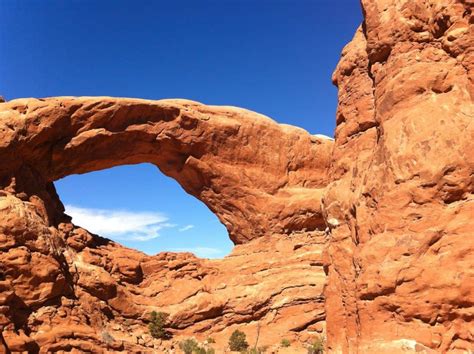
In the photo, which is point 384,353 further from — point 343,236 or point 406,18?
point 406,18

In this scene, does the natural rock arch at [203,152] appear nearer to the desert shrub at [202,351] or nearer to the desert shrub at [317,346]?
the desert shrub at [317,346]

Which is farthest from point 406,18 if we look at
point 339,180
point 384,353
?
point 384,353

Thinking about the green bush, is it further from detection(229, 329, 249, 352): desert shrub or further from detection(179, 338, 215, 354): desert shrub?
detection(179, 338, 215, 354): desert shrub

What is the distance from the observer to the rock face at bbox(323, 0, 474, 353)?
690 cm

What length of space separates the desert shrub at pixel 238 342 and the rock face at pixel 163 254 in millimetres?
729

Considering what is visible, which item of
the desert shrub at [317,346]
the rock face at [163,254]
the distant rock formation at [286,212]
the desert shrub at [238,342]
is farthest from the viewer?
the desert shrub at [238,342]

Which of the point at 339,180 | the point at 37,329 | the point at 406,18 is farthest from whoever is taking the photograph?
the point at 37,329

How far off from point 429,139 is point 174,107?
17.6 metres

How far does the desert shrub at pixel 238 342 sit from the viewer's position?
829 inches

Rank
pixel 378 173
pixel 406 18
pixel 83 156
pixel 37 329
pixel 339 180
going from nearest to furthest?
pixel 378 173 → pixel 406 18 → pixel 339 180 → pixel 37 329 → pixel 83 156

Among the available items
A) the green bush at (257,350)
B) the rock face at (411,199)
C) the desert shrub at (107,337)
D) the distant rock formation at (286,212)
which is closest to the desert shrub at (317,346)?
the distant rock formation at (286,212)

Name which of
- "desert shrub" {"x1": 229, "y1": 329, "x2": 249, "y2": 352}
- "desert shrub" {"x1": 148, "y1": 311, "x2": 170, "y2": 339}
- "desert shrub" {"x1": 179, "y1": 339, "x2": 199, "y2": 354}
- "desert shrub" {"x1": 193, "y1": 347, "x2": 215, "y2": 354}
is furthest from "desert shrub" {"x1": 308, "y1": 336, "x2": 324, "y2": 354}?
"desert shrub" {"x1": 148, "y1": 311, "x2": 170, "y2": 339}

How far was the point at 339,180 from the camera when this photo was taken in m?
10.3

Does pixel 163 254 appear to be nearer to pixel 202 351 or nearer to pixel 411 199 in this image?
pixel 202 351
